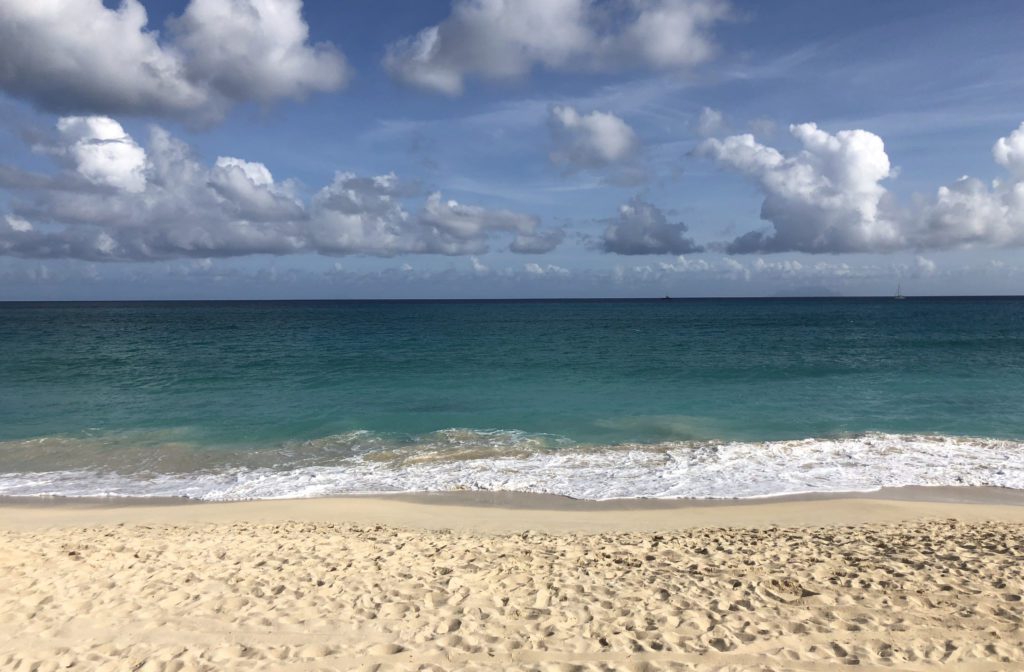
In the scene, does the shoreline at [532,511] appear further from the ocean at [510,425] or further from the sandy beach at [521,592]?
the ocean at [510,425]

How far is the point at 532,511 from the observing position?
1197 cm

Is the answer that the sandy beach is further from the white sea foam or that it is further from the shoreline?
the white sea foam

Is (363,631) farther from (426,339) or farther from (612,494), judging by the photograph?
(426,339)

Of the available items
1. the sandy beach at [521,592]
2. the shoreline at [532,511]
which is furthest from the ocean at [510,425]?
the sandy beach at [521,592]

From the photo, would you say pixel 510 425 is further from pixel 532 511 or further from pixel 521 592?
pixel 521 592

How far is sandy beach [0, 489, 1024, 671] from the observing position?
6.26 meters

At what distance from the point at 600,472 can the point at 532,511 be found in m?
A: 3.21

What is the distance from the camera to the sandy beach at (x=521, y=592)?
626 cm

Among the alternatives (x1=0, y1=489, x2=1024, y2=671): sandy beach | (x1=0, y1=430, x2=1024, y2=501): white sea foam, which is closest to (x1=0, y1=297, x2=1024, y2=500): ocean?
(x1=0, y1=430, x2=1024, y2=501): white sea foam

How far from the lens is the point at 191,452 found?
17203 millimetres

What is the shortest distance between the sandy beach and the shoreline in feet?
0.37

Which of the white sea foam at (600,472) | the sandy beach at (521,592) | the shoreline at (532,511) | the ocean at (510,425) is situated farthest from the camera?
the ocean at (510,425)

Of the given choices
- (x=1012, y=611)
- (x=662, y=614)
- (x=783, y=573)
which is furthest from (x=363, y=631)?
(x=1012, y=611)

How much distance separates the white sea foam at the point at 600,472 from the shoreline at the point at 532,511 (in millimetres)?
465
